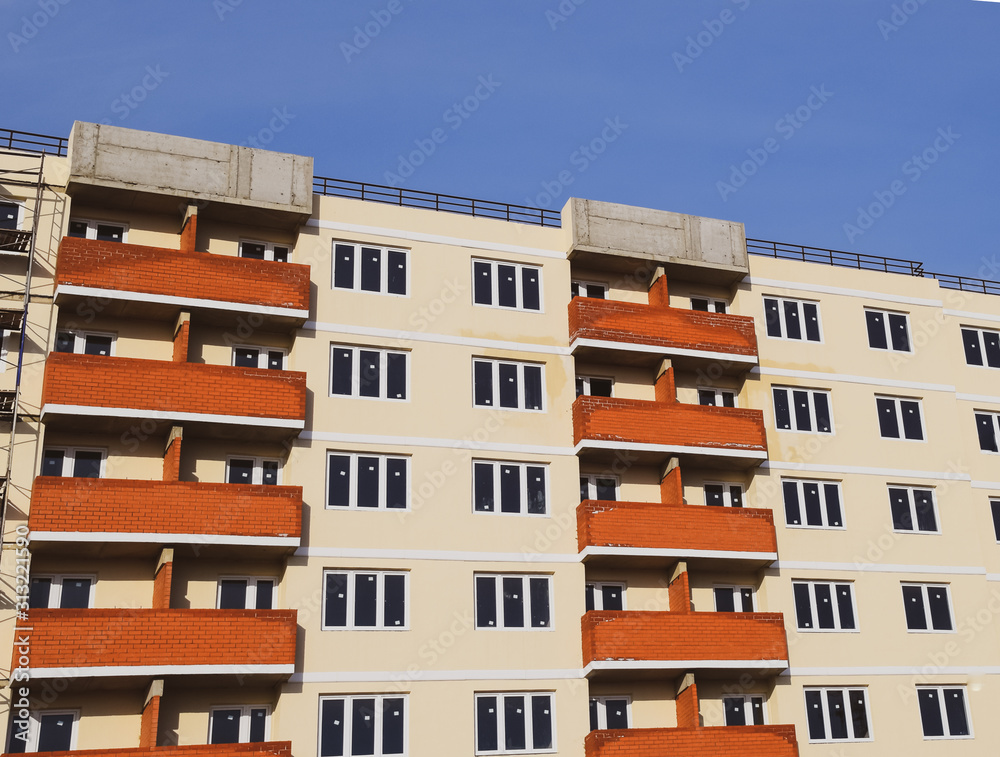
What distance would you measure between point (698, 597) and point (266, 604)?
47.3 ft

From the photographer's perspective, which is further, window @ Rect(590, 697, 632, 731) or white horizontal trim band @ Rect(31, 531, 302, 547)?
window @ Rect(590, 697, 632, 731)

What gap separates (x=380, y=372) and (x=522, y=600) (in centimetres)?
863

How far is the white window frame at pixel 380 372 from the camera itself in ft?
115

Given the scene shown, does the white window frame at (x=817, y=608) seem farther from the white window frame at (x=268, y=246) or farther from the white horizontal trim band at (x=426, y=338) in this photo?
the white window frame at (x=268, y=246)

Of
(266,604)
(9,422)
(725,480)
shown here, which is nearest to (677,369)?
(725,480)

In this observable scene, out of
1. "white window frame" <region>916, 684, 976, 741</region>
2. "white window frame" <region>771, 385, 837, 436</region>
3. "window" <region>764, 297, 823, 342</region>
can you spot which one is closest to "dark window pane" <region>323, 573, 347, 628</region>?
"white window frame" <region>771, 385, 837, 436</region>

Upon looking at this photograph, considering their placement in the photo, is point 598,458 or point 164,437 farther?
point 598,458

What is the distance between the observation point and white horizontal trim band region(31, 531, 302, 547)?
2958 centimetres

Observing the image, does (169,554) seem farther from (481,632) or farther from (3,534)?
(481,632)

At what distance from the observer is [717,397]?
40.3 metres

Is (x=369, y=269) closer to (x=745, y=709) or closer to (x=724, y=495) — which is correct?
(x=724, y=495)

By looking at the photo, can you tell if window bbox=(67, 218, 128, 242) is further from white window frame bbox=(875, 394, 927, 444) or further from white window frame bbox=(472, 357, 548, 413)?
white window frame bbox=(875, 394, 927, 444)

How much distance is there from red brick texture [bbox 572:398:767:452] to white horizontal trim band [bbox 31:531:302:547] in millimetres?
10586

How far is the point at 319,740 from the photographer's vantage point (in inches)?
1219
